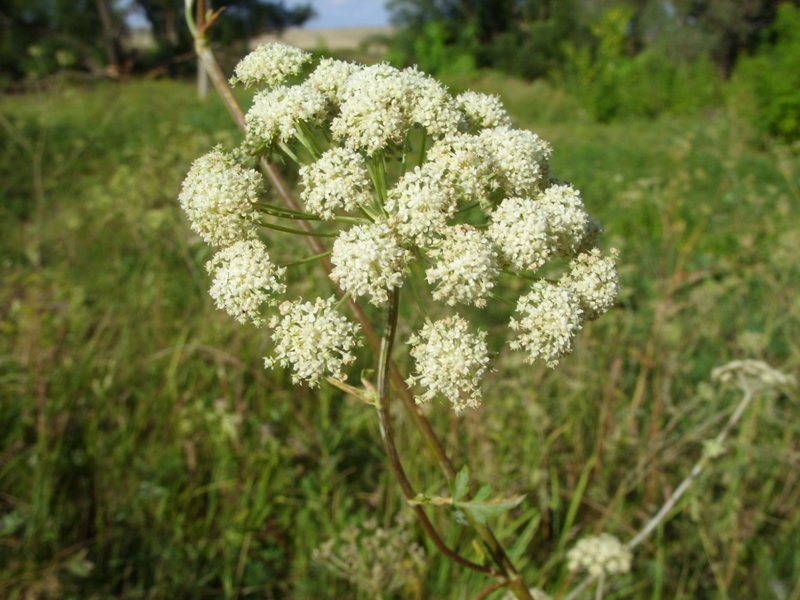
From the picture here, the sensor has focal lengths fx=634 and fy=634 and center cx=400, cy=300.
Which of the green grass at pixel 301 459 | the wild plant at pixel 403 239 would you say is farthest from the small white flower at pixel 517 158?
the green grass at pixel 301 459

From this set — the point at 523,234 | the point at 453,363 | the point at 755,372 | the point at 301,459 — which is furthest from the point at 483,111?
the point at 301,459

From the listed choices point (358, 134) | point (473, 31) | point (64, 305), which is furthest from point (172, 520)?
point (473, 31)

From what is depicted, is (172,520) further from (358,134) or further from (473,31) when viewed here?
(473,31)

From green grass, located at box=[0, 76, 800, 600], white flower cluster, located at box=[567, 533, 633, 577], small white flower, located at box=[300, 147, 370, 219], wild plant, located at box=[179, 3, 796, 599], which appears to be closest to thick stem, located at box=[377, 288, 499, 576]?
wild plant, located at box=[179, 3, 796, 599]

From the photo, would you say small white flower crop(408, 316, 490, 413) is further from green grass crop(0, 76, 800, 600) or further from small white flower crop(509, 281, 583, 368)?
green grass crop(0, 76, 800, 600)

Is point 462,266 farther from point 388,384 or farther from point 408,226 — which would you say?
point 388,384

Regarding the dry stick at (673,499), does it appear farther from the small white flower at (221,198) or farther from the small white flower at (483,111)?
the small white flower at (221,198)
